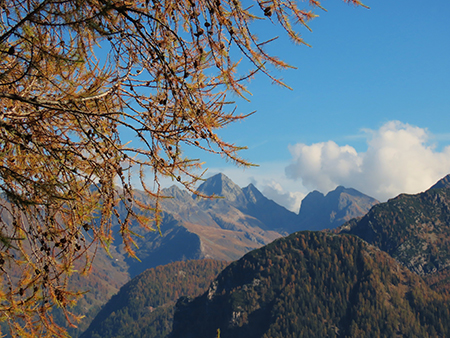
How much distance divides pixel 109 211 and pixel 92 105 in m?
1.97

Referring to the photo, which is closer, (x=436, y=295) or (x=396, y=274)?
(x=436, y=295)

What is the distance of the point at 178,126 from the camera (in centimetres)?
570

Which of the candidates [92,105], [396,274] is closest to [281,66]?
[92,105]

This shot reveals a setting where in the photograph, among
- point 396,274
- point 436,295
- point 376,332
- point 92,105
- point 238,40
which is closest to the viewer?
point 238,40

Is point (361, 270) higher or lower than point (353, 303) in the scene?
higher

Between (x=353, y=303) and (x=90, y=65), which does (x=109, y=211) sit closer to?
(x=90, y=65)

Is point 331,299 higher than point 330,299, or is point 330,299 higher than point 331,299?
point 331,299

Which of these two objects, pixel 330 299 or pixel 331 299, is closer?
pixel 331 299

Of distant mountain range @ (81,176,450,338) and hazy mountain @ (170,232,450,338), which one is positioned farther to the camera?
distant mountain range @ (81,176,450,338)

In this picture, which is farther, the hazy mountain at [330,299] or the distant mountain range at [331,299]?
the distant mountain range at [331,299]

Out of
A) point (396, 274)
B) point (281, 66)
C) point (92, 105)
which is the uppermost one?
point (281, 66)

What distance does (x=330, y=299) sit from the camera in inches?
6772

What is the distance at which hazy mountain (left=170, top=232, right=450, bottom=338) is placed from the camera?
150 metres

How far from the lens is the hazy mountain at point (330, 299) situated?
150375 mm
